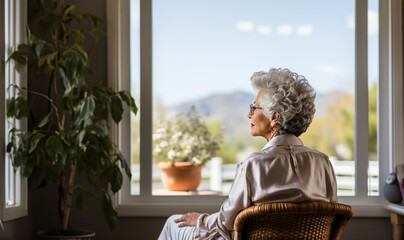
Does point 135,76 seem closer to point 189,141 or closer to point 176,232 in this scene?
point 189,141

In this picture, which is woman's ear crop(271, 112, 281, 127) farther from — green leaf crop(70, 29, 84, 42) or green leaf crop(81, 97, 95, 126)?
green leaf crop(70, 29, 84, 42)

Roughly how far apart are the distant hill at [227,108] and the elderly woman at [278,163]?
1518mm

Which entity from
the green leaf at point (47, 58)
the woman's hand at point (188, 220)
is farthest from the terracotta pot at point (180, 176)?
the woman's hand at point (188, 220)

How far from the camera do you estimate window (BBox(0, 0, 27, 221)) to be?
326cm

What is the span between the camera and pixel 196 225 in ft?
8.45

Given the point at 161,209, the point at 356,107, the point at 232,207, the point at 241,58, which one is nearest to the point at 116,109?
the point at 161,209

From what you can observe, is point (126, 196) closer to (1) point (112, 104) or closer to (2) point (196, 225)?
(1) point (112, 104)

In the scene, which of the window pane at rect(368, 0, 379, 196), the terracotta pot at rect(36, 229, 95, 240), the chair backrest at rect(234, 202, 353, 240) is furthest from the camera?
the window pane at rect(368, 0, 379, 196)

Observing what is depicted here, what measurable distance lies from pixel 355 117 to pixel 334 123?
0.54 feet

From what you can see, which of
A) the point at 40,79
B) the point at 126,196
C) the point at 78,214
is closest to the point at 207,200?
the point at 126,196

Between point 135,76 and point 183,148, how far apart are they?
615mm

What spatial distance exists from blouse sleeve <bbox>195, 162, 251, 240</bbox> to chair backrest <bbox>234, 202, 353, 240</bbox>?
0.09m

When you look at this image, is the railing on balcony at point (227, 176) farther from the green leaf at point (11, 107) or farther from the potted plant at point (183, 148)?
the green leaf at point (11, 107)

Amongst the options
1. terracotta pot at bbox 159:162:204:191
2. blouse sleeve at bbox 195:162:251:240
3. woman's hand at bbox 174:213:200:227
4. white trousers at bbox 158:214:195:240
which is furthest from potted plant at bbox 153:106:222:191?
blouse sleeve at bbox 195:162:251:240
